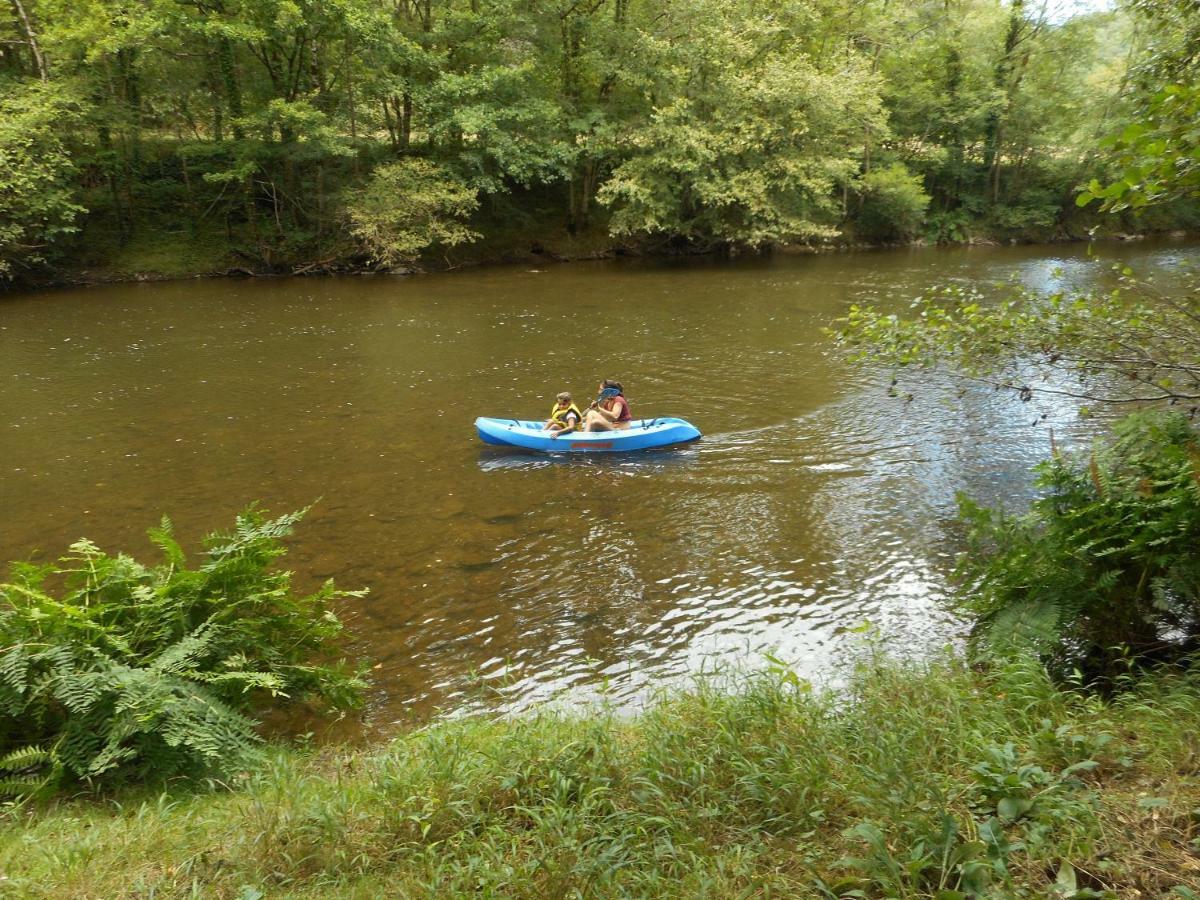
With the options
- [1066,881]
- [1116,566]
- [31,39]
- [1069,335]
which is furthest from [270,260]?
[1066,881]

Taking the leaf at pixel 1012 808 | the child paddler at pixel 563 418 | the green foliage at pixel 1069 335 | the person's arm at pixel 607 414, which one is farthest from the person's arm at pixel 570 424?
the leaf at pixel 1012 808

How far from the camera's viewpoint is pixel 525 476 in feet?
32.9

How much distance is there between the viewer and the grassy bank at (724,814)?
2.69 metres

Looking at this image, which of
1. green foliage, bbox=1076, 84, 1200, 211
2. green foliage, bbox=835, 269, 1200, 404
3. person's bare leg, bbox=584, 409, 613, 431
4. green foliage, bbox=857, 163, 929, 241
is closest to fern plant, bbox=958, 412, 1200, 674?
green foliage, bbox=835, 269, 1200, 404

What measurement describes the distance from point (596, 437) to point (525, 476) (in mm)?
Answer: 1157

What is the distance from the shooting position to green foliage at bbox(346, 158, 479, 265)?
24.0 metres

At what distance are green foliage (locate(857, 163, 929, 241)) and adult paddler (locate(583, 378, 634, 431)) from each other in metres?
21.7

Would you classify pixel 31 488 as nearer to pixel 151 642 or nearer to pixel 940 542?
pixel 151 642

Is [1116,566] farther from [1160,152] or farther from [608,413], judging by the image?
[608,413]

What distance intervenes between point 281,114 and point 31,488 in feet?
55.1

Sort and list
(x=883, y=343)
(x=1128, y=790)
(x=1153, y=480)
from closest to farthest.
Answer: (x=1128, y=790), (x=1153, y=480), (x=883, y=343)

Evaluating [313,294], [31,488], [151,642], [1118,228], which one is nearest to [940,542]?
[151,642]

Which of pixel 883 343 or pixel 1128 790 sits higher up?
pixel 883 343

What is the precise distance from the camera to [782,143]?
1022 inches
